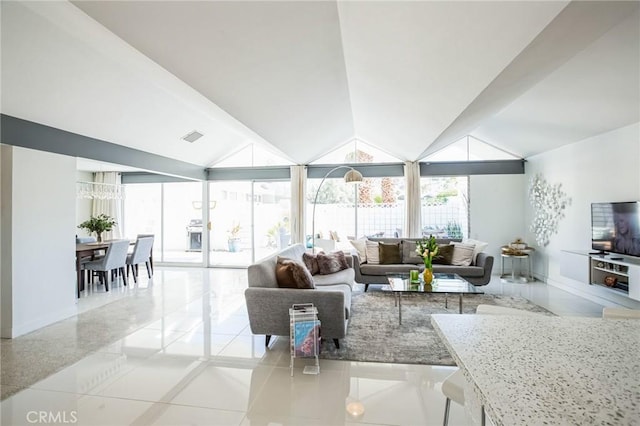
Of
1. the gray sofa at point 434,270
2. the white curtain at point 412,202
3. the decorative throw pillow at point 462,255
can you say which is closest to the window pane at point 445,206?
the white curtain at point 412,202

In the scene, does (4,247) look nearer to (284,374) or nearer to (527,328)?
(284,374)

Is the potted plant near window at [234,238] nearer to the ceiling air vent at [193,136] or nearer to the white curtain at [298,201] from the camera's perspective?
the white curtain at [298,201]

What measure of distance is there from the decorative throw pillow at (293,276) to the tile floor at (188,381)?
2.27 feet

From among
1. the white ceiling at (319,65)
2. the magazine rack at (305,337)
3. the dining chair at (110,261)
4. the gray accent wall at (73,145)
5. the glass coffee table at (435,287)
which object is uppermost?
the white ceiling at (319,65)

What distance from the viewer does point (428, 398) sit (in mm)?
2420

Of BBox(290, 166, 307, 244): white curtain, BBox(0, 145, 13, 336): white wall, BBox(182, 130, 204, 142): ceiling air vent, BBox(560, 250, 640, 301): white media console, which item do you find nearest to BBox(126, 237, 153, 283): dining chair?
BBox(182, 130, 204, 142): ceiling air vent

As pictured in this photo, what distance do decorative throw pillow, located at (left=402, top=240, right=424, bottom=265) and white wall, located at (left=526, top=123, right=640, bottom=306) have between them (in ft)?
8.13

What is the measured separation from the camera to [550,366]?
85 cm

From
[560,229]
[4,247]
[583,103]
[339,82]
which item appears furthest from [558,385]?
[560,229]

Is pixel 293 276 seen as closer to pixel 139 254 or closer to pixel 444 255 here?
pixel 444 255

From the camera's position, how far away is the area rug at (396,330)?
310cm

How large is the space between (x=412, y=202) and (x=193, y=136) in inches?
194

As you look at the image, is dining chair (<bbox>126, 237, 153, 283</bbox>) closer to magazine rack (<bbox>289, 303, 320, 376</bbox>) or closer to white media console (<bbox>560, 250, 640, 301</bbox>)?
magazine rack (<bbox>289, 303, 320, 376</bbox>)

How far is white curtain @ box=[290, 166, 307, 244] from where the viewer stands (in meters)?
7.59
